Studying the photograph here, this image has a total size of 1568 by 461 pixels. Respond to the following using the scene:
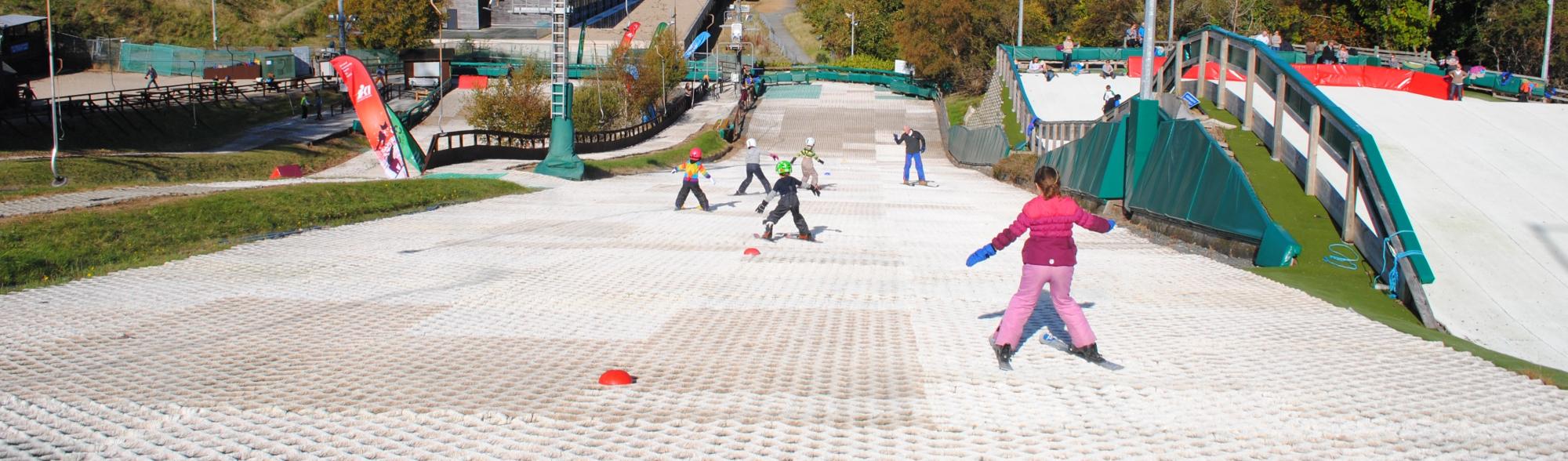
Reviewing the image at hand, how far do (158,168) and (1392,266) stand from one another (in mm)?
31293

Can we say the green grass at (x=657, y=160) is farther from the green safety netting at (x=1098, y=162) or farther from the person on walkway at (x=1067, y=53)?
the person on walkway at (x=1067, y=53)

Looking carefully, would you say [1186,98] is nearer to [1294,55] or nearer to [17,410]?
[17,410]

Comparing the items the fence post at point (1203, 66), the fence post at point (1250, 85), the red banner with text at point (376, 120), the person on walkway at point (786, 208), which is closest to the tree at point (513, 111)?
the red banner with text at point (376, 120)

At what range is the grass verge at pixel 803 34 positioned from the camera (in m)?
110

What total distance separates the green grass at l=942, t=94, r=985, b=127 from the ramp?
36.0m

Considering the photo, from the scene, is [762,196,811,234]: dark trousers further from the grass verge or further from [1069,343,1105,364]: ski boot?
the grass verge

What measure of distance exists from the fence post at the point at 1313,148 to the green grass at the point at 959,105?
4079 centimetres

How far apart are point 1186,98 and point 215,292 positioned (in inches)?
601

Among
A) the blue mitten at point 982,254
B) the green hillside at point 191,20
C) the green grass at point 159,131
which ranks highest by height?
the green hillside at point 191,20

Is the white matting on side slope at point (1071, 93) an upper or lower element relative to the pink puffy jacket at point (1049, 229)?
upper

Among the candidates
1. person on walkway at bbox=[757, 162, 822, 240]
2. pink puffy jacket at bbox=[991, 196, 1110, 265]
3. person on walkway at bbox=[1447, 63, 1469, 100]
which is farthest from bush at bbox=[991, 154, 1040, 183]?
pink puffy jacket at bbox=[991, 196, 1110, 265]

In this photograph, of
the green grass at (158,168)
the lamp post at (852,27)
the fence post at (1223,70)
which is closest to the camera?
the fence post at (1223,70)

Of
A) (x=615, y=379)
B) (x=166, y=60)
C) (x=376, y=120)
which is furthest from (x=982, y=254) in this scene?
(x=166, y=60)

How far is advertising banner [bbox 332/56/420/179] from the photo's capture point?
28.2m
